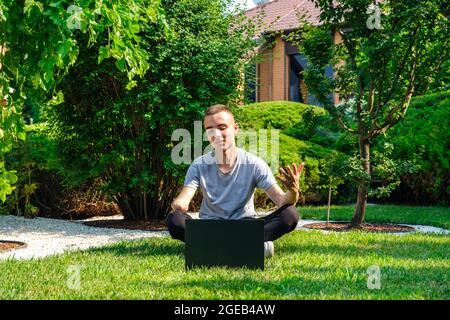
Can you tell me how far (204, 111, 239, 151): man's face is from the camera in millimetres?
5332

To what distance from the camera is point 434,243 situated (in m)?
6.91

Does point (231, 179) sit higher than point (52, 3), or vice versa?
point (52, 3)

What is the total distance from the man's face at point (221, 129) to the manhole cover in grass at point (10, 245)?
117 inches

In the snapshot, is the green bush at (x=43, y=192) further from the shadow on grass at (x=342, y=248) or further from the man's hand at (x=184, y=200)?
the man's hand at (x=184, y=200)

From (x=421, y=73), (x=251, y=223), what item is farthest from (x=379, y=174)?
(x=251, y=223)

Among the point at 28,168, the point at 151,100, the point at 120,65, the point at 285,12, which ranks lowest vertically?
the point at 28,168

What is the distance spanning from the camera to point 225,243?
16.3 feet

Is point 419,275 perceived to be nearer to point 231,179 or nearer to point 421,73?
point 231,179

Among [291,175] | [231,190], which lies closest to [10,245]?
[231,190]

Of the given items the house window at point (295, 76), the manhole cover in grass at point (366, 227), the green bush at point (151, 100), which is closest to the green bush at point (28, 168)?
the green bush at point (151, 100)

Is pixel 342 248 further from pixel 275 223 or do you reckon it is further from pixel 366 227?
pixel 366 227

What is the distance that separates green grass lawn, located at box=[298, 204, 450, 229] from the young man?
4.27 meters

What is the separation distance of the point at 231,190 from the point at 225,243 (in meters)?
0.77

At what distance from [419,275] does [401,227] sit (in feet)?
14.3
